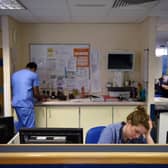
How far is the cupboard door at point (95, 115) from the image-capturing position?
13.8 ft

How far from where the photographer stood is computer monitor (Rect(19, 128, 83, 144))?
150 cm

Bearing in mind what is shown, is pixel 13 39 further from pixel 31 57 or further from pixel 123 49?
pixel 123 49

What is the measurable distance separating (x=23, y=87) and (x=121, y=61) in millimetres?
1870

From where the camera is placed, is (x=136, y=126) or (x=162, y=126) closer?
(x=136, y=126)

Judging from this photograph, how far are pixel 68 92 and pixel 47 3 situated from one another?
205 cm

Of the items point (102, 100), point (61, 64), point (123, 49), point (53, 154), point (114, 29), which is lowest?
point (102, 100)

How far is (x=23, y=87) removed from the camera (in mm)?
3871

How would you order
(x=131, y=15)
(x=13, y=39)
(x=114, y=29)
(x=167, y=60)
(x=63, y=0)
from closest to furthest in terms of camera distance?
(x=63, y=0) → (x=131, y=15) → (x=13, y=39) → (x=114, y=29) → (x=167, y=60)

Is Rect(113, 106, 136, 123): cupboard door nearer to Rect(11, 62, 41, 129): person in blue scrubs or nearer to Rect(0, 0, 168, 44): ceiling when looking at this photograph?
Rect(11, 62, 41, 129): person in blue scrubs

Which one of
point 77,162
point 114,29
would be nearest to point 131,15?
point 114,29

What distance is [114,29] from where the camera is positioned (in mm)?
4664

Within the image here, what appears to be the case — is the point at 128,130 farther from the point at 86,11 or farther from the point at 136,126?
the point at 86,11

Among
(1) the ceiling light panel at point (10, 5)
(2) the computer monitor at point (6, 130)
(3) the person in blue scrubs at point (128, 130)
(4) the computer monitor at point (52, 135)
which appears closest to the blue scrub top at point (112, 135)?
(3) the person in blue scrubs at point (128, 130)

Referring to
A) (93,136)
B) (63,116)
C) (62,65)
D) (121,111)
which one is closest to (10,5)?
(62,65)
